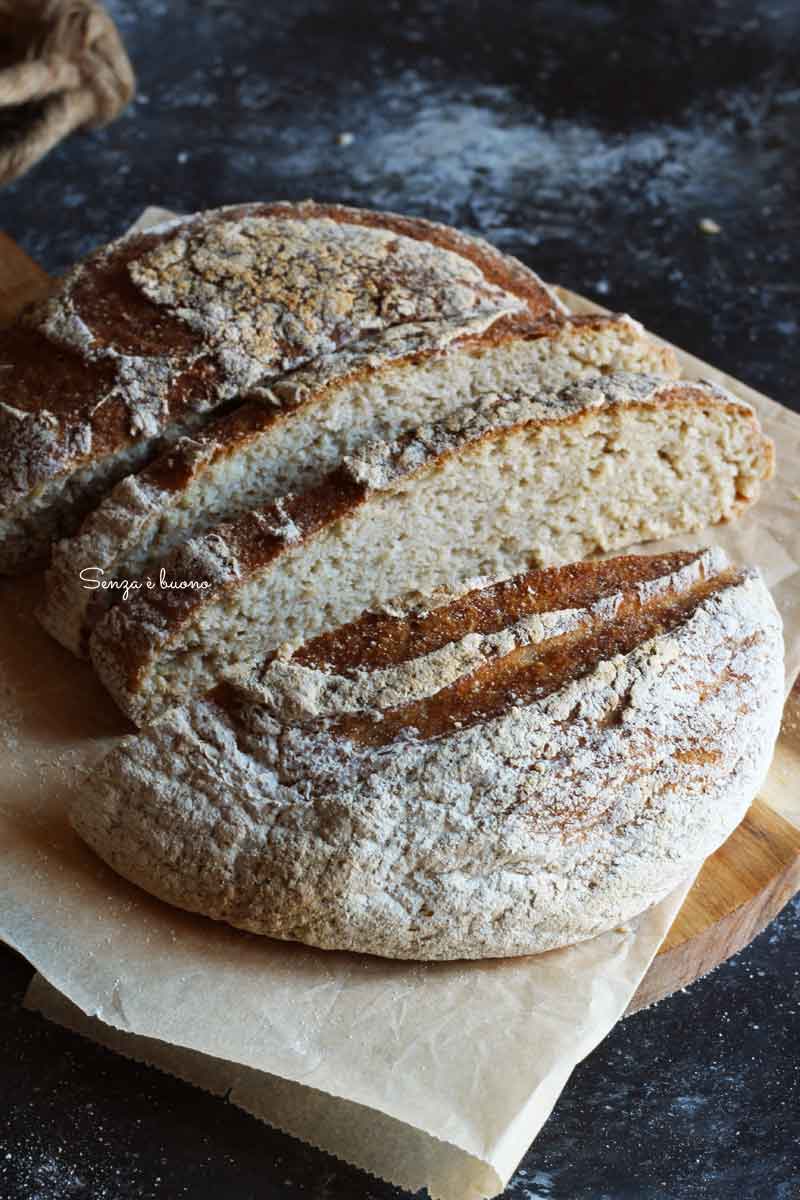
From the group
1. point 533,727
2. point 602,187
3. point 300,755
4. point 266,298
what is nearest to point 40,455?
point 266,298

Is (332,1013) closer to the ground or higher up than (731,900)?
higher up

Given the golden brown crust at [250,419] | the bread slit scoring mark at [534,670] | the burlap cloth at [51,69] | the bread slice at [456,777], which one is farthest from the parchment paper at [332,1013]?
the burlap cloth at [51,69]

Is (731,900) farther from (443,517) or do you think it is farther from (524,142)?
(524,142)

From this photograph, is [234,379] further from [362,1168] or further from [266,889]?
[362,1168]

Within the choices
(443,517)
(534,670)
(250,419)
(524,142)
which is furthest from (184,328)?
(524,142)

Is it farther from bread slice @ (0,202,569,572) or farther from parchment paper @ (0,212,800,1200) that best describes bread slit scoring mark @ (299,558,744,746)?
bread slice @ (0,202,569,572)
